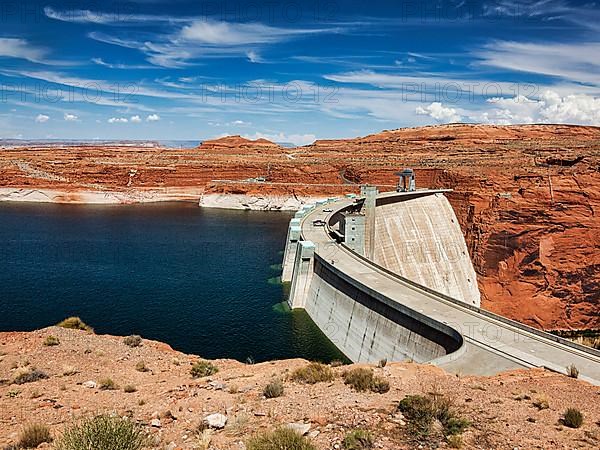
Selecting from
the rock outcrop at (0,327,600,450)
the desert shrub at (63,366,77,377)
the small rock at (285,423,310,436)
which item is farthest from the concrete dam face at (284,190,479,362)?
the desert shrub at (63,366,77,377)

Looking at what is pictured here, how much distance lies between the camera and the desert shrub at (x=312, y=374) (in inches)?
547

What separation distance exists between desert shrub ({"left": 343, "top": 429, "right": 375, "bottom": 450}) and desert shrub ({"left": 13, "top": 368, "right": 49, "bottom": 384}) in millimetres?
10745

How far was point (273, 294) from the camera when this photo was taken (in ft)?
121

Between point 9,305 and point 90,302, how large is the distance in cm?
513

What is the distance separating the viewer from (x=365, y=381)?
13.1 metres

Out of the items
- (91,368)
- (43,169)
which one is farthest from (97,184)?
(91,368)

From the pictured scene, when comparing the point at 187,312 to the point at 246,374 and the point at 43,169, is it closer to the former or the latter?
the point at 246,374

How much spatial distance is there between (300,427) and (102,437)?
394 cm

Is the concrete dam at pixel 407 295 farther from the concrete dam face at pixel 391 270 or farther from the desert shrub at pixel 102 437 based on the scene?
the desert shrub at pixel 102 437

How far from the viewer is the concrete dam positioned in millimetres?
18764

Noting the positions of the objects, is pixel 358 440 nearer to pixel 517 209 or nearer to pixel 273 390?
pixel 273 390

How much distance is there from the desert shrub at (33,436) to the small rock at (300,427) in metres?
5.04

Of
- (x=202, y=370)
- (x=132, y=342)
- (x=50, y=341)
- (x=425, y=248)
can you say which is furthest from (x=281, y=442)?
(x=425, y=248)

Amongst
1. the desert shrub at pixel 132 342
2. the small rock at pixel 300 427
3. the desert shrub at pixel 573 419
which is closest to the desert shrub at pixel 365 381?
the small rock at pixel 300 427
